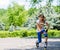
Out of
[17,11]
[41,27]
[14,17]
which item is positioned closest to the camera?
[41,27]

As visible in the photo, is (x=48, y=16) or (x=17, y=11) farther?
(x=17, y=11)

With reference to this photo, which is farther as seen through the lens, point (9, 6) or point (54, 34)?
point (9, 6)

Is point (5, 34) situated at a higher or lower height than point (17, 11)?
lower

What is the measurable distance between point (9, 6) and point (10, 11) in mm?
2952

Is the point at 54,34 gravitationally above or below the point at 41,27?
below

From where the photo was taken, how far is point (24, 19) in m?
53.4

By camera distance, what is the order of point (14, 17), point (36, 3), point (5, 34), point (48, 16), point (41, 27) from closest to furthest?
point (41, 27) → point (36, 3) → point (5, 34) → point (48, 16) → point (14, 17)

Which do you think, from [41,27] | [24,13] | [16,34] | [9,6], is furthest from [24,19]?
[41,27]

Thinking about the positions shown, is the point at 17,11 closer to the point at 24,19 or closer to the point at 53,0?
the point at 24,19

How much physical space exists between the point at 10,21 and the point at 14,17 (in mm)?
1768

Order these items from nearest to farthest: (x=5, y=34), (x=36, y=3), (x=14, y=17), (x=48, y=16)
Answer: (x=36, y=3) → (x=5, y=34) → (x=48, y=16) → (x=14, y=17)

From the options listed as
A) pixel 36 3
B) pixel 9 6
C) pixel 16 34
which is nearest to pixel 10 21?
pixel 9 6

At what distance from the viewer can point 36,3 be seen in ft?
52.0

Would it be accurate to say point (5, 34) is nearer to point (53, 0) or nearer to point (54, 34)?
point (54, 34)
